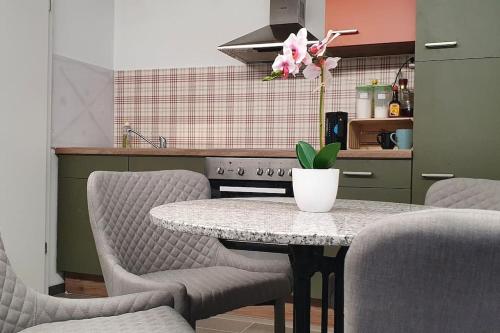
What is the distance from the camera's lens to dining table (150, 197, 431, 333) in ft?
3.17

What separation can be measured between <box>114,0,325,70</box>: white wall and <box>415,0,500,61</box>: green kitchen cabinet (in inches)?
35.5

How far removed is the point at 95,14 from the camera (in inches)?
153

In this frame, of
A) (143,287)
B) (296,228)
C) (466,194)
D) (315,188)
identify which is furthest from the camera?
(466,194)

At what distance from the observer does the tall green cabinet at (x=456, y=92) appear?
8.64ft

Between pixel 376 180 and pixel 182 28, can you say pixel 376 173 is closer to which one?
pixel 376 180

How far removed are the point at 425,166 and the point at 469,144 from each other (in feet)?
0.79

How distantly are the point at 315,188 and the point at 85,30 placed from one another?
116 inches

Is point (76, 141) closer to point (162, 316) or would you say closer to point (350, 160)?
point (350, 160)

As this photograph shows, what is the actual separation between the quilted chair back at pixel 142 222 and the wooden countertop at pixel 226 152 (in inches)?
35.4

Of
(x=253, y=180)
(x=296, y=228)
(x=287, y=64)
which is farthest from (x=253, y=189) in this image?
(x=296, y=228)

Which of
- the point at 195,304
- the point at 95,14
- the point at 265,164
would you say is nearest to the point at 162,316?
the point at 195,304

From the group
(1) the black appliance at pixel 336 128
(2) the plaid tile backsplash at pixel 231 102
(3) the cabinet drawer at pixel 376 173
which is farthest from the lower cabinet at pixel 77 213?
(3) the cabinet drawer at pixel 376 173

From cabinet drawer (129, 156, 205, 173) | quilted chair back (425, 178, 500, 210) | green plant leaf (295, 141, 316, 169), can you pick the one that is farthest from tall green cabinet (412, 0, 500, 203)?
green plant leaf (295, 141, 316, 169)

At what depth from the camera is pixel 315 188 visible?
4.44 ft
